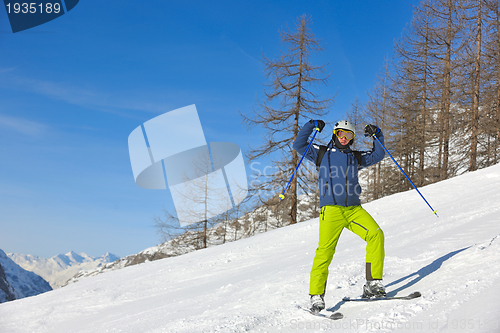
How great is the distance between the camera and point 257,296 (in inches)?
166

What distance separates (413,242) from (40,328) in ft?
22.2

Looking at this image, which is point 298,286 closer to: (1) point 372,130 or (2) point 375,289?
(2) point 375,289

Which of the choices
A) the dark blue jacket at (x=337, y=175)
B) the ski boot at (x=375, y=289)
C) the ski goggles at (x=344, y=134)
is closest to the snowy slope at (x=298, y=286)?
the ski boot at (x=375, y=289)

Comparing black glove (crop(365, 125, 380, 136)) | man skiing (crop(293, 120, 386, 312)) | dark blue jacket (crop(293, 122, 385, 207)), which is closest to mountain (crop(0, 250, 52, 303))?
man skiing (crop(293, 120, 386, 312))

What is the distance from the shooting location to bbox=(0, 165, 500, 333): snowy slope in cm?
280

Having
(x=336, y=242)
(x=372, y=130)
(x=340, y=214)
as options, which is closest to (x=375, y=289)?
(x=336, y=242)

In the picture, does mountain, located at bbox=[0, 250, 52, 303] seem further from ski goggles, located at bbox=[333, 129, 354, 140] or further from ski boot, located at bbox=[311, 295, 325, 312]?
ski goggles, located at bbox=[333, 129, 354, 140]

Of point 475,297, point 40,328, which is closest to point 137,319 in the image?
point 40,328

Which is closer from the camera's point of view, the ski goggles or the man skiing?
the man skiing

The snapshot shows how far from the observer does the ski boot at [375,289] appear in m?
3.26

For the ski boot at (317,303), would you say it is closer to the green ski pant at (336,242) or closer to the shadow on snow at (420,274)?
the green ski pant at (336,242)

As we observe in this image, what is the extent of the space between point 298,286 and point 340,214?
1578mm

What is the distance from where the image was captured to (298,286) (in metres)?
4.35

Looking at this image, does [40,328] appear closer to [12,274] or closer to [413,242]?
[413,242]
